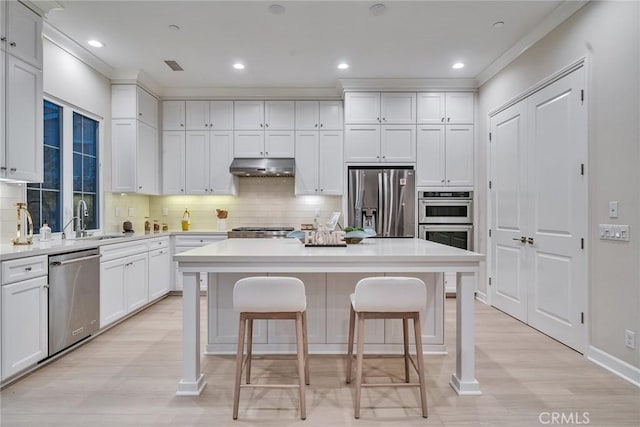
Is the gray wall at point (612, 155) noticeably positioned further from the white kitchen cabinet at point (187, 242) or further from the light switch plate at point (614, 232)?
the white kitchen cabinet at point (187, 242)

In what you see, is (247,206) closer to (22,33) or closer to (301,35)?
(301,35)

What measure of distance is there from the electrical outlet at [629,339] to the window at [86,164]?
5081 millimetres

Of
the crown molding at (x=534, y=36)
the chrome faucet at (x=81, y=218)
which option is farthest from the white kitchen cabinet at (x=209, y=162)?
the crown molding at (x=534, y=36)

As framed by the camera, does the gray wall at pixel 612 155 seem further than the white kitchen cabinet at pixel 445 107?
No

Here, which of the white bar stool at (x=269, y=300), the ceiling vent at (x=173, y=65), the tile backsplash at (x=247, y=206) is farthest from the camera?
the tile backsplash at (x=247, y=206)

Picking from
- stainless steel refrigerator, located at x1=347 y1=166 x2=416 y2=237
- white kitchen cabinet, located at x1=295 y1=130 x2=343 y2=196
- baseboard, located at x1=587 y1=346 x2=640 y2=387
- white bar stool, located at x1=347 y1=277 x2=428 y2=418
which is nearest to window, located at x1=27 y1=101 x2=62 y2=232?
white kitchen cabinet, located at x1=295 y1=130 x2=343 y2=196

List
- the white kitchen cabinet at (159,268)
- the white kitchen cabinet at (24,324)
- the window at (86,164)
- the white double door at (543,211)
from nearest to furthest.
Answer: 1. the white kitchen cabinet at (24,324)
2. the white double door at (543,211)
3. the window at (86,164)
4. the white kitchen cabinet at (159,268)

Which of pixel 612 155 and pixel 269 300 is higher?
pixel 612 155

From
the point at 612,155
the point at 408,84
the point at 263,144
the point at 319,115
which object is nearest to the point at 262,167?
the point at 263,144

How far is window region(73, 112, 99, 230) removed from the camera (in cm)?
381

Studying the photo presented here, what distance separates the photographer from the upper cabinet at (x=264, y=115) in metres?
5.00

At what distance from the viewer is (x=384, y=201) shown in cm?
464

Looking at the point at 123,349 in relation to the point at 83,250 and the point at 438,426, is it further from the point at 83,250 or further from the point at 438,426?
the point at 438,426

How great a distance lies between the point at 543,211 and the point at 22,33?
185 inches
